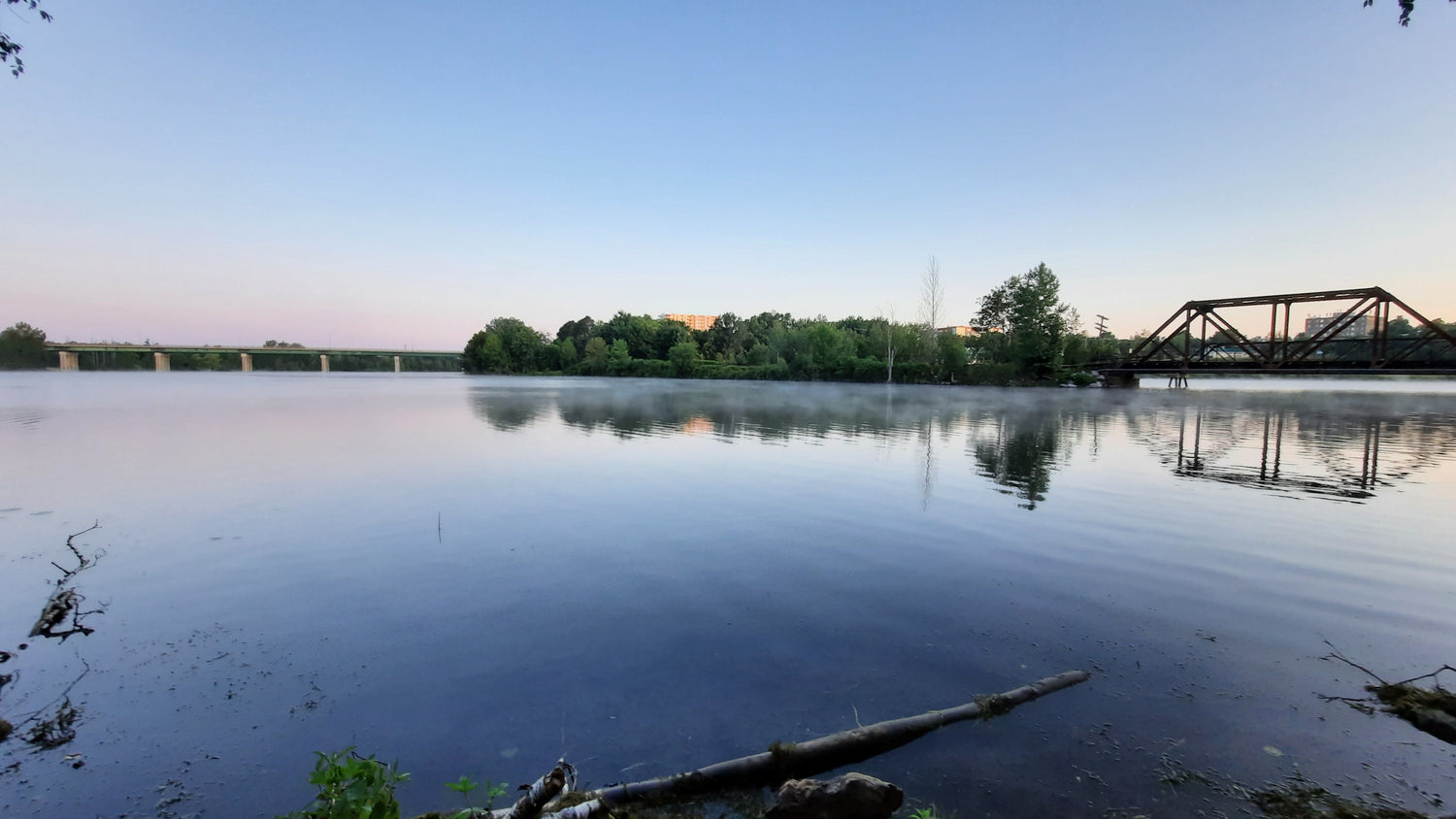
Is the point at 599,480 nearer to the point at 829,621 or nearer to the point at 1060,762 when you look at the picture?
the point at 829,621

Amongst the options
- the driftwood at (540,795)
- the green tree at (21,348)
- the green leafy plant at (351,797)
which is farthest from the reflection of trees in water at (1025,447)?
the green tree at (21,348)

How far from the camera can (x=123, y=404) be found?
34500 mm

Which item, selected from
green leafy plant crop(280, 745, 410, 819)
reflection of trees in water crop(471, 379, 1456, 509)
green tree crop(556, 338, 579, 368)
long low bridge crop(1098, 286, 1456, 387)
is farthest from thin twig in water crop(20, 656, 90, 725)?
green tree crop(556, 338, 579, 368)

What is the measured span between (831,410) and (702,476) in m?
20.5

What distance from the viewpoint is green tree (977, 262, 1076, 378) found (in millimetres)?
64000

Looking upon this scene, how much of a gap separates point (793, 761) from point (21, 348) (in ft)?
597

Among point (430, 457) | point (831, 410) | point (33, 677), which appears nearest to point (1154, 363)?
point (831, 410)

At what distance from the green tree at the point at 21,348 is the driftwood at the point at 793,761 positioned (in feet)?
590

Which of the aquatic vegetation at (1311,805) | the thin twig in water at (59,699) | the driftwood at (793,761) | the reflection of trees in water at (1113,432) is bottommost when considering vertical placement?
the thin twig in water at (59,699)

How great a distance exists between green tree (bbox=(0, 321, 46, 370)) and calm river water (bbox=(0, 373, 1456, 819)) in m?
161

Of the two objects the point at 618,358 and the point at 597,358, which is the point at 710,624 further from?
the point at 597,358

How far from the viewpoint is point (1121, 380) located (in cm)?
5925

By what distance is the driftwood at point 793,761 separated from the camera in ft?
10.5

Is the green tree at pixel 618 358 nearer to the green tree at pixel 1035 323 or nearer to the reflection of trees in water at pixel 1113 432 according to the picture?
the green tree at pixel 1035 323
